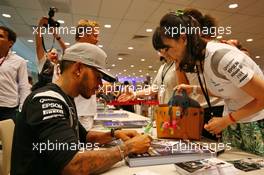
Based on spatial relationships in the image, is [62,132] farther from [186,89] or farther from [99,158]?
[186,89]

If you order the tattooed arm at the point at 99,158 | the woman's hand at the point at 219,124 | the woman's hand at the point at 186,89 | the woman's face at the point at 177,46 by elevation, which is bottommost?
the tattooed arm at the point at 99,158

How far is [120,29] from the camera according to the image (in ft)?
21.3

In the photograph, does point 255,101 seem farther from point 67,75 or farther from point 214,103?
point 67,75

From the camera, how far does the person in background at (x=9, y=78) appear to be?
2508 mm

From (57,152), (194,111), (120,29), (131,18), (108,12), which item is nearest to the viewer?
(57,152)

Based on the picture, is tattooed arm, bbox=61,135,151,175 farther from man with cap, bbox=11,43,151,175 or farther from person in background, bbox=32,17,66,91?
person in background, bbox=32,17,66,91

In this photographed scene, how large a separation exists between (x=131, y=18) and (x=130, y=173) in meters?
5.15

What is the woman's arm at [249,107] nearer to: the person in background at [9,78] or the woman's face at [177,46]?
the woman's face at [177,46]

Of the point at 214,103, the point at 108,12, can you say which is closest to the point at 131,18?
the point at 108,12

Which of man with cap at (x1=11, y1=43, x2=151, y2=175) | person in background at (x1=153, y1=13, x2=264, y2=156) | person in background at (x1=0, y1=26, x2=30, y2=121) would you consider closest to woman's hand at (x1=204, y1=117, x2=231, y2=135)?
person in background at (x1=153, y1=13, x2=264, y2=156)

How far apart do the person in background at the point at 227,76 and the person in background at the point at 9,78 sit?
1.97m

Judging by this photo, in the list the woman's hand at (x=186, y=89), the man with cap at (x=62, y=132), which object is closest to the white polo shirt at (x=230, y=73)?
the woman's hand at (x=186, y=89)

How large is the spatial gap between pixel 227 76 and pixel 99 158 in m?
0.62

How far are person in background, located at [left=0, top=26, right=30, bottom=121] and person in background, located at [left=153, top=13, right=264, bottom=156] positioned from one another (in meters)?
1.97
